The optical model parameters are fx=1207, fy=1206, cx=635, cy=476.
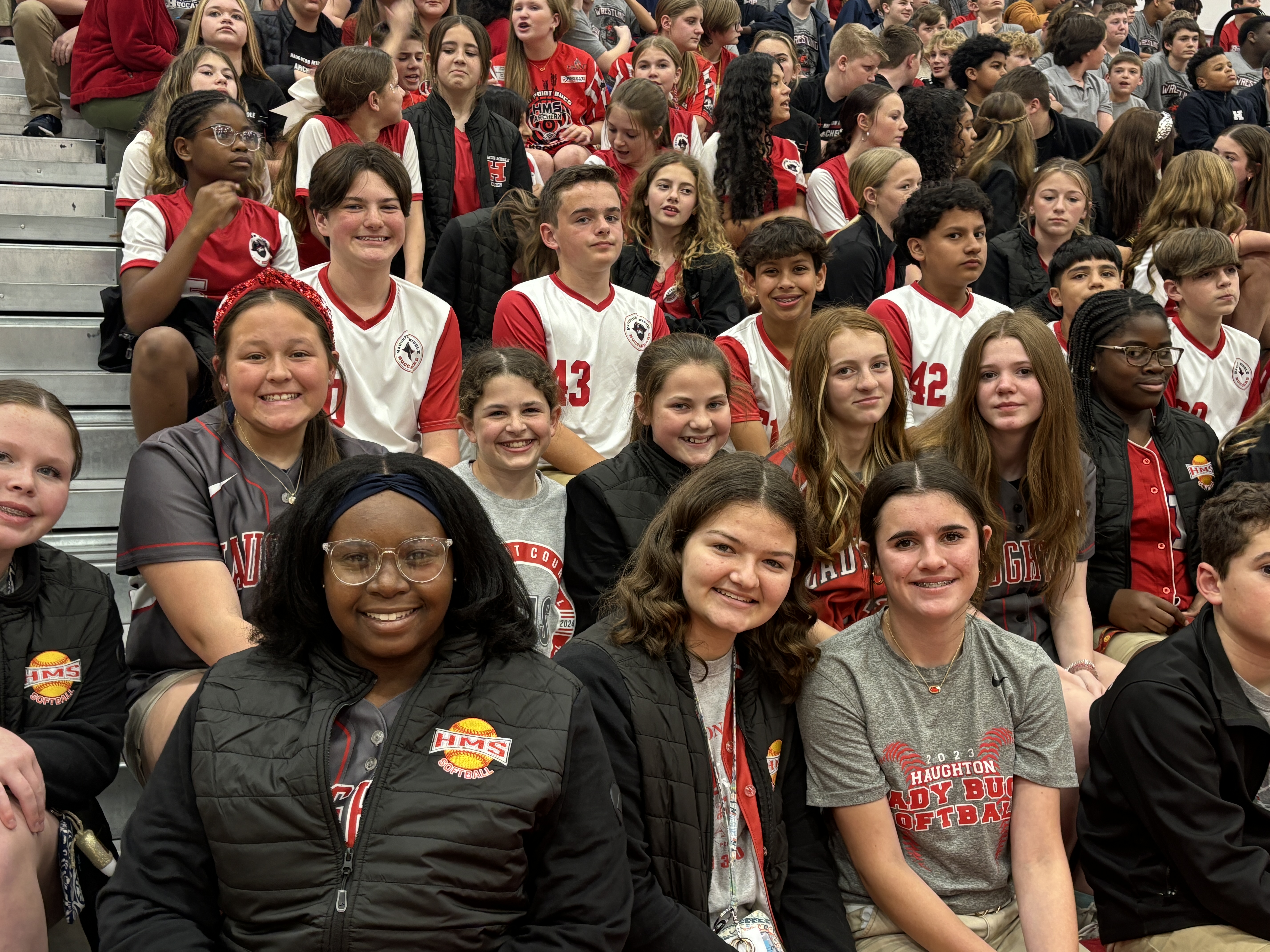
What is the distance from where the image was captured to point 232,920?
74.6 inches

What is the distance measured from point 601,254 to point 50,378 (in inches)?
79.7

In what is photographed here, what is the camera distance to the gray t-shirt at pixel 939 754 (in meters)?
2.46

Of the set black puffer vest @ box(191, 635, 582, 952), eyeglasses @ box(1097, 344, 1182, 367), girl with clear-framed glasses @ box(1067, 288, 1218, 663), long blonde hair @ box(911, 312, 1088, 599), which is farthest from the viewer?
eyeglasses @ box(1097, 344, 1182, 367)

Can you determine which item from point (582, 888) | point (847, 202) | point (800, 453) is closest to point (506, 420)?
point (800, 453)

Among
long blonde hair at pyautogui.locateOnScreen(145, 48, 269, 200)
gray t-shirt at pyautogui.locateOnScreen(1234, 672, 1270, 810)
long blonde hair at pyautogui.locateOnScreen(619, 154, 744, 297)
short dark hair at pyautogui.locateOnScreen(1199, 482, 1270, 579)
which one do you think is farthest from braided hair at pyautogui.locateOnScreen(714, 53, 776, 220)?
gray t-shirt at pyautogui.locateOnScreen(1234, 672, 1270, 810)

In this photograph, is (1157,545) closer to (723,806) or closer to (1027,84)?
(723,806)

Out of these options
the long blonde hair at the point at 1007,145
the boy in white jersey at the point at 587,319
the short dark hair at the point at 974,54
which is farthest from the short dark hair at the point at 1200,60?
the boy in white jersey at the point at 587,319

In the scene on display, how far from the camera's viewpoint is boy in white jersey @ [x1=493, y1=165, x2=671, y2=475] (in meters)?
4.26

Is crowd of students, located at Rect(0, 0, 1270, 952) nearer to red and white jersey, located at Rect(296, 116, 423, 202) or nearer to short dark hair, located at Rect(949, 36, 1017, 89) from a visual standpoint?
red and white jersey, located at Rect(296, 116, 423, 202)

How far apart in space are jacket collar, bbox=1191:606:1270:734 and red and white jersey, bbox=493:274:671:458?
2.13m

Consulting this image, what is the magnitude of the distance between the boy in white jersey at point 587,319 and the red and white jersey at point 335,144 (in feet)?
2.42

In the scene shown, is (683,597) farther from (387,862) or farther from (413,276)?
(413,276)

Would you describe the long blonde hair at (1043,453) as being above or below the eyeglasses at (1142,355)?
below

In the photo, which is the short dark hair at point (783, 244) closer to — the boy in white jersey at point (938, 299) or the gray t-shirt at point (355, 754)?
the boy in white jersey at point (938, 299)
